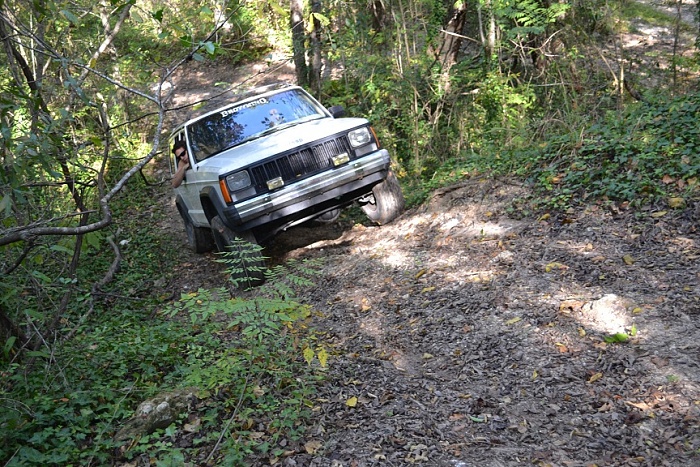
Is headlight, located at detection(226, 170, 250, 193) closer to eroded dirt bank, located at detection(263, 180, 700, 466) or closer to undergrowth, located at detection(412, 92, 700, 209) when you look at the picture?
eroded dirt bank, located at detection(263, 180, 700, 466)

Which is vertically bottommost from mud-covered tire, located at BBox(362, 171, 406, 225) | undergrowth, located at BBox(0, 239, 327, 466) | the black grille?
mud-covered tire, located at BBox(362, 171, 406, 225)

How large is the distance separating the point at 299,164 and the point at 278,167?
0.24 metres

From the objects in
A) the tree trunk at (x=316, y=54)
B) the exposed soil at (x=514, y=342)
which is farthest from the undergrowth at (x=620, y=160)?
the tree trunk at (x=316, y=54)

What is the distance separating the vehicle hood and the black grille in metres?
0.08

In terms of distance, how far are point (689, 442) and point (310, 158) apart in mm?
4815

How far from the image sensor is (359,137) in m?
7.34

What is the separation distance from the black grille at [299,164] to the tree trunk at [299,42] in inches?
221

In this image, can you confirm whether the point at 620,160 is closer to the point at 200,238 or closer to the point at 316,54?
the point at 200,238

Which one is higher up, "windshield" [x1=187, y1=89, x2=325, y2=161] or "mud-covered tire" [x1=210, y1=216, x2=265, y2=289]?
"windshield" [x1=187, y1=89, x2=325, y2=161]

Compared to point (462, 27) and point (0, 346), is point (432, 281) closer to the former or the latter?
point (0, 346)

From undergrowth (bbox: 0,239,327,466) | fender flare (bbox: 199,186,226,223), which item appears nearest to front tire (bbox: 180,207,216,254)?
fender flare (bbox: 199,186,226,223)

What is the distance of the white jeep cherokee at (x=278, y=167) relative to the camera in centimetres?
683

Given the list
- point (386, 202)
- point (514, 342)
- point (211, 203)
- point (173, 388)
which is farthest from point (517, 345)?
point (211, 203)

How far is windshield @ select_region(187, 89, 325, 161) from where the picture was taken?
7.73m
